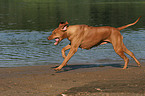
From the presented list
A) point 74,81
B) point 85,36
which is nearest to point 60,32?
point 85,36

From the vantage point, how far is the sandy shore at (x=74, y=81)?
25.5 feet

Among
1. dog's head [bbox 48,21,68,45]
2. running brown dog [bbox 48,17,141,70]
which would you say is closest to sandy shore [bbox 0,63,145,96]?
running brown dog [bbox 48,17,141,70]

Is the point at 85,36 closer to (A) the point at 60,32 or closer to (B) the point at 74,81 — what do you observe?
(A) the point at 60,32

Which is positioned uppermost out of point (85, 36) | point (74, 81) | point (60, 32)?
point (60, 32)

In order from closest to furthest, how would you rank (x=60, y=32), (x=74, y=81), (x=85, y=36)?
(x=74, y=81), (x=60, y=32), (x=85, y=36)

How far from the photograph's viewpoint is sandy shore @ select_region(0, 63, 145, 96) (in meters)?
7.76

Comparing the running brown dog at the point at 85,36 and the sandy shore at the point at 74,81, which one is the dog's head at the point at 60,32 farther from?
the sandy shore at the point at 74,81

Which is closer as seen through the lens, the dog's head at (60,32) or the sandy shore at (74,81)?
the sandy shore at (74,81)

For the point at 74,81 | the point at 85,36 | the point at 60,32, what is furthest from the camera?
the point at 85,36

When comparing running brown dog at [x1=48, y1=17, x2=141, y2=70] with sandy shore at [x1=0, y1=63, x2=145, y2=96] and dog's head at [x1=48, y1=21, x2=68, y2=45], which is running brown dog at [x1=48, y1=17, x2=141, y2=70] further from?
sandy shore at [x1=0, y1=63, x2=145, y2=96]

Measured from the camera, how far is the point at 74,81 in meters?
9.23

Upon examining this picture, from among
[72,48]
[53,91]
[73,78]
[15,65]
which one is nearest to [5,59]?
[15,65]

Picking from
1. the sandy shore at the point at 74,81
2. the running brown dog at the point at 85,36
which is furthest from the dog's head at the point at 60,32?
the sandy shore at the point at 74,81

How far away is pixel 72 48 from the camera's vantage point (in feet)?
36.2
